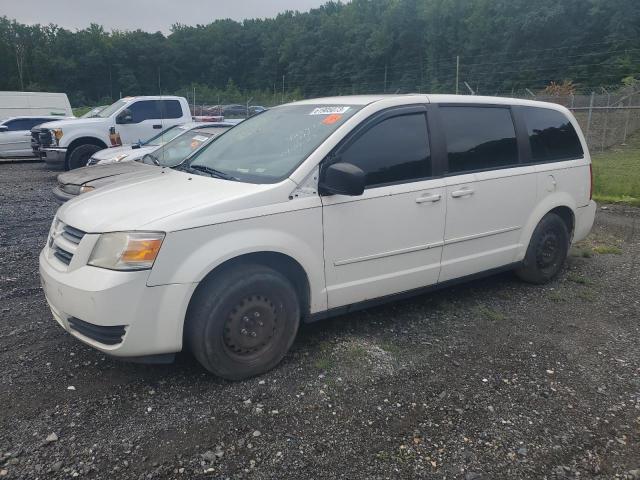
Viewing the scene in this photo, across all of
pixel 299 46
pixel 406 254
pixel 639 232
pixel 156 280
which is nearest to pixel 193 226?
pixel 156 280

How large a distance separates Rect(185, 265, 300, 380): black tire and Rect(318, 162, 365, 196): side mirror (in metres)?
0.65

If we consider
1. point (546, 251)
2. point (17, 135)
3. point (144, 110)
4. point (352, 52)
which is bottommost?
point (546, 251)

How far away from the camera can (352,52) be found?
59281 mm

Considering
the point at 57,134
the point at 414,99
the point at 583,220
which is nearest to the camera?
the point at 414,99

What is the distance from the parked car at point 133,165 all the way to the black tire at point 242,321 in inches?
139

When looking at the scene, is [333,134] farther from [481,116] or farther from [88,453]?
[88,453]

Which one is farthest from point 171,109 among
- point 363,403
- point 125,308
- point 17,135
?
point 363,403

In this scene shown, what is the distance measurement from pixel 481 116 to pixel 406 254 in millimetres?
1474

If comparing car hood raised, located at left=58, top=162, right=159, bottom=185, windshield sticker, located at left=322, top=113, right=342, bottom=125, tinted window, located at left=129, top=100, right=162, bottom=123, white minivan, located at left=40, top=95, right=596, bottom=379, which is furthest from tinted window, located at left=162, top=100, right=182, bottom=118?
windshield sticker, located at left=322, top=113, right=342, bottom=125

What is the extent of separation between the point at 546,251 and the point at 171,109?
10.8m

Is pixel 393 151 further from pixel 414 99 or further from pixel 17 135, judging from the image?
pixel 17 135

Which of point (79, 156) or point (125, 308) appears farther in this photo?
point (79, 156)

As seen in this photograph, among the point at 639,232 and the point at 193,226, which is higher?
the point at 193,226

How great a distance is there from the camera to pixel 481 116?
15.0ft
